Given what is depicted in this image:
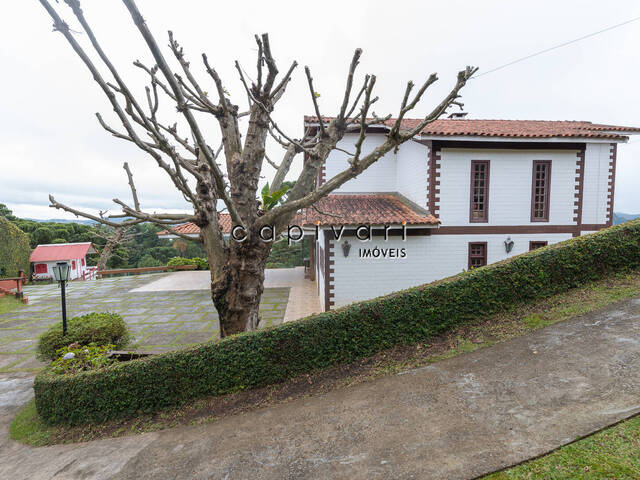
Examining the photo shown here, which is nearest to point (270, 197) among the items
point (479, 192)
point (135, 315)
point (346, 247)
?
point (346, 247)

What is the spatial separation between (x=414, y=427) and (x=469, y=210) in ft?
30.5

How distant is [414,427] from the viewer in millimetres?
4207

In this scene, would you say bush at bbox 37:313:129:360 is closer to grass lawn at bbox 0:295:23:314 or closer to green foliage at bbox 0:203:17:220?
grass lawn at bbox 0:295:23:314

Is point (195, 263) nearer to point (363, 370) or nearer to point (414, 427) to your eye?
point (363, 370)

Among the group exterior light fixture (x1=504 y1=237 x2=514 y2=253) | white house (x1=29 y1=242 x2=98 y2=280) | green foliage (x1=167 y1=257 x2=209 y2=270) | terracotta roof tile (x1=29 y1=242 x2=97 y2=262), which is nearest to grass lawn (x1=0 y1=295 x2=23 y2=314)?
green foliage (x1=167 y1=257 x2=209 y2=270)

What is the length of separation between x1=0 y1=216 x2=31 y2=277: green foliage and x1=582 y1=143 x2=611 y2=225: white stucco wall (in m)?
36.4

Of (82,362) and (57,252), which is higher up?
(82,362)

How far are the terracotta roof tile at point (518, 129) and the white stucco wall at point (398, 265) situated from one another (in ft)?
12.1

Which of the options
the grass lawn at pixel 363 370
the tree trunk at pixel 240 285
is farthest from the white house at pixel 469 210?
the tree trunk at pixel 240 285

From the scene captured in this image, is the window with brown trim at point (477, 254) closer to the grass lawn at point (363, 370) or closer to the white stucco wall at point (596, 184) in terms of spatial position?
the grass lawn at point (363, 370)

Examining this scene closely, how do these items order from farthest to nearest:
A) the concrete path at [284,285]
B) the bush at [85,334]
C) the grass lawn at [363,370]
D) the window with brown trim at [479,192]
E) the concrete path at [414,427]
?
1. the concrete path at [284,285]
2. the window with brown trim at [479,192]
3. the bush at [85,334]
4. the grass lawn at [363,370]
5. the concrete path at [414,427]

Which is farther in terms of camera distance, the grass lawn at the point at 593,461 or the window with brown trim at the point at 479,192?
the window with brown trim at the point at 479,192

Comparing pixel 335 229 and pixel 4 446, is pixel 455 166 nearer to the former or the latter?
pixel 335 229

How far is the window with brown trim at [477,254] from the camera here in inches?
463
